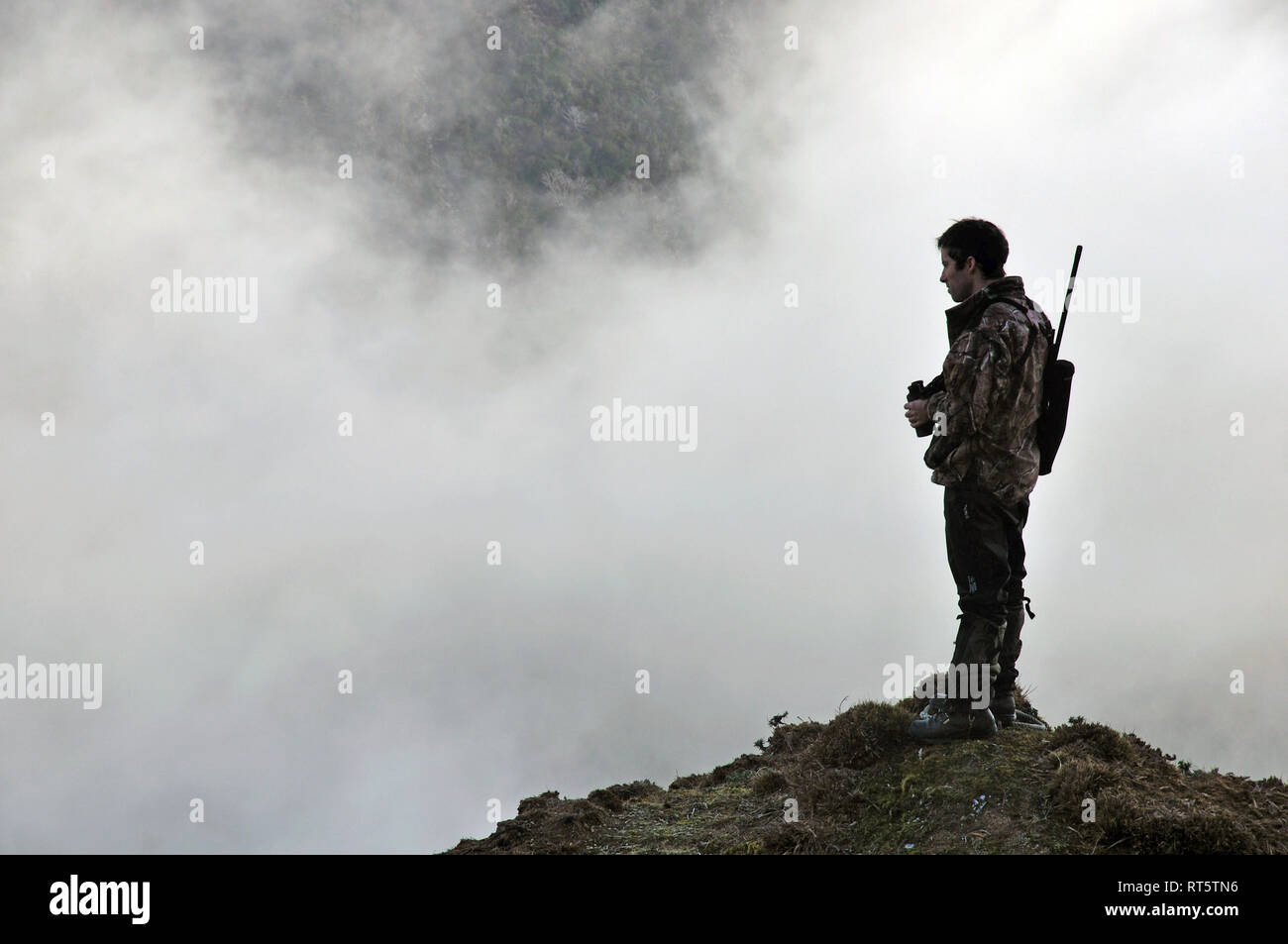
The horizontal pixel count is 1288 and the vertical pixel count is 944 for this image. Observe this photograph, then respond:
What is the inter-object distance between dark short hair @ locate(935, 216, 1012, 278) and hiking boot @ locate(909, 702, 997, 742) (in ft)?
13.4

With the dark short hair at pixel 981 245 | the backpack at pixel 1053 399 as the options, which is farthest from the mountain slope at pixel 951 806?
the dark short hair at pixel 981 245

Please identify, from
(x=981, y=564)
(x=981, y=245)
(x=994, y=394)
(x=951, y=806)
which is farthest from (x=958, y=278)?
(x=951, y=806)

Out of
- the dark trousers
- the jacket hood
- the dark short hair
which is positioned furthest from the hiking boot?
the dark short hair

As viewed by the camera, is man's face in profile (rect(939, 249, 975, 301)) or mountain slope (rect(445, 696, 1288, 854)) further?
man's face in profile (rect(939, 249, 975, 301))

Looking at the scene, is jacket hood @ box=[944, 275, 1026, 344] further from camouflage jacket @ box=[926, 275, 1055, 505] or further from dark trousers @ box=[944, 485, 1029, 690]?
dark trousers @ box=[944, 485, 1029, 690]

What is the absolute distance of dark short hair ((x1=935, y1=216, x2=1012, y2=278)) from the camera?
328 inches

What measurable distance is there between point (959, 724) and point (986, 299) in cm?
400

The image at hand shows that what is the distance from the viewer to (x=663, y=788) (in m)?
12.5

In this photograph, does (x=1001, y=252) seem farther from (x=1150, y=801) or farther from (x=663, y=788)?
(x=663, y=788)

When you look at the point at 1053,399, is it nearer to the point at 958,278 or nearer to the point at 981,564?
the point at 958,278

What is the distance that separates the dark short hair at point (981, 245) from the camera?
8.33 m

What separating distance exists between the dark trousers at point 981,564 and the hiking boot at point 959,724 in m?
0.52
